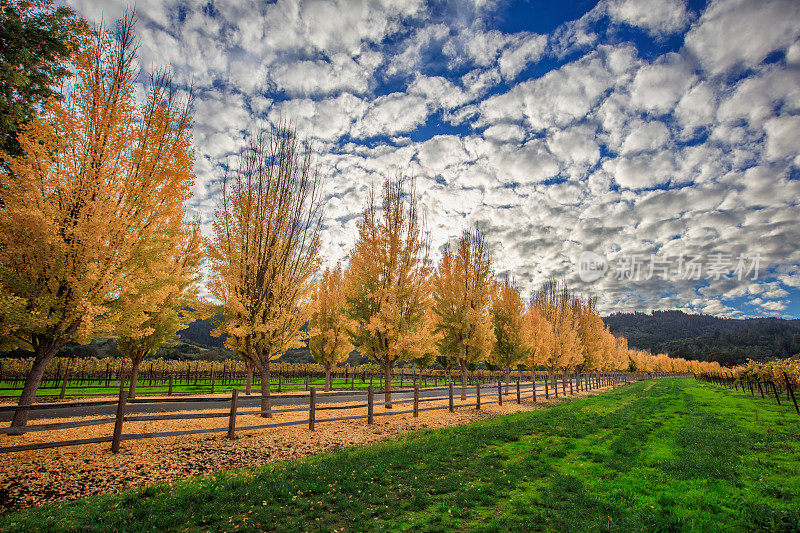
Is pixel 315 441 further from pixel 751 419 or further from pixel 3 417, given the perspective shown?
pixel 751 419

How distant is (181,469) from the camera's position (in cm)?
887

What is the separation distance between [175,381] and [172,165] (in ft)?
150

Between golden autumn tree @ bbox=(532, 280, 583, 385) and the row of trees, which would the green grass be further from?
golden autumn tree @ bbox=(532, 280, 583, 385)

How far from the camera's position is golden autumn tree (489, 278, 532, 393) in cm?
2923

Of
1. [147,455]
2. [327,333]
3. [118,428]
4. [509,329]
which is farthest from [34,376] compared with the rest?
[509,329]

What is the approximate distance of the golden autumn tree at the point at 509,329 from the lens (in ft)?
95.9

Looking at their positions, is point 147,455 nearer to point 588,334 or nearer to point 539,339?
point 539,339

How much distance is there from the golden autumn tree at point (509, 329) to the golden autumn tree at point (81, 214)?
24750 mm

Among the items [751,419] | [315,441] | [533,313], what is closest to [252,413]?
[315,441]

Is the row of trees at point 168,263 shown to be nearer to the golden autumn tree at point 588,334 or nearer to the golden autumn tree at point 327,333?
the golden autumn tree at point 327,333

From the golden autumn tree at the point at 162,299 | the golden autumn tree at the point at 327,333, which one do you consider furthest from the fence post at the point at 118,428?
the golden autumn tree at the point at 327,333

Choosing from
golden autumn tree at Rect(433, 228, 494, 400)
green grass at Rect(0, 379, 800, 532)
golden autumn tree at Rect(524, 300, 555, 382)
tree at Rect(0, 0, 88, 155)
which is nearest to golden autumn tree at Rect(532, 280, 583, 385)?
golden autumn tree at Rect(524, 300, 555, 382)

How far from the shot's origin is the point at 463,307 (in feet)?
81.8

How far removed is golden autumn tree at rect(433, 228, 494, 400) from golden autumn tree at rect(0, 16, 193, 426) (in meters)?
→ 17.3
